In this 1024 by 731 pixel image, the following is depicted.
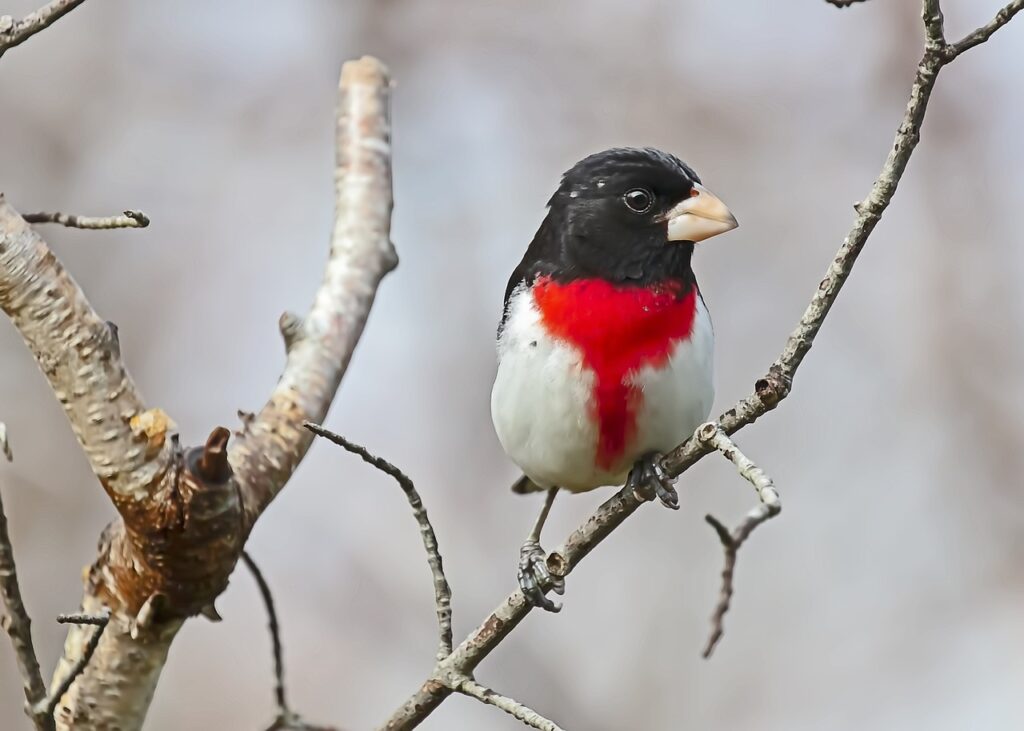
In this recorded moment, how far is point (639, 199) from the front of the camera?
12.7 ft

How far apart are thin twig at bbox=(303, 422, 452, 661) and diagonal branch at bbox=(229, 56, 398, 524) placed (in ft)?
1.95

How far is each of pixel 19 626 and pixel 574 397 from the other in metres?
1.78

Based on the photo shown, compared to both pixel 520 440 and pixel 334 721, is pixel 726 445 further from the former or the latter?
pixel 334 721

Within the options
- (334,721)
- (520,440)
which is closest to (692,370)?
(520,440)

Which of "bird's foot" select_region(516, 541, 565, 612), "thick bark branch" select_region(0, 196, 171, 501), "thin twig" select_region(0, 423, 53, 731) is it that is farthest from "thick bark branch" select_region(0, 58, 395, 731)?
"bird's foot" select_region(516, 541, 565, 612)

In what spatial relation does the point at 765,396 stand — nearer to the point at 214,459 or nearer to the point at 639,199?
the point at 214,459

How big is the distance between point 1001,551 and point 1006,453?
55 centimetres

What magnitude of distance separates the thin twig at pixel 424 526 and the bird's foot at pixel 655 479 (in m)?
0.67

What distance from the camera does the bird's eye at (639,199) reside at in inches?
152

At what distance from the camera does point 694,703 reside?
7027 mm

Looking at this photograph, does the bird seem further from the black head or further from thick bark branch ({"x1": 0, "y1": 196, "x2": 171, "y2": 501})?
thick bark branch ({"x1": 0, "y1": 196, "x2": 171, "y2": 501})

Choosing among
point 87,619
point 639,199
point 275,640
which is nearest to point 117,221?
point 87,619

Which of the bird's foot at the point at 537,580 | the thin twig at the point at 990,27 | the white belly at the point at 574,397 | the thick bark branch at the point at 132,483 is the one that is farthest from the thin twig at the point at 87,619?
the thin twig at the point at 990,27

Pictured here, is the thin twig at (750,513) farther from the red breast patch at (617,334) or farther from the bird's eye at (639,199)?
the bird's eye at (639,199)
